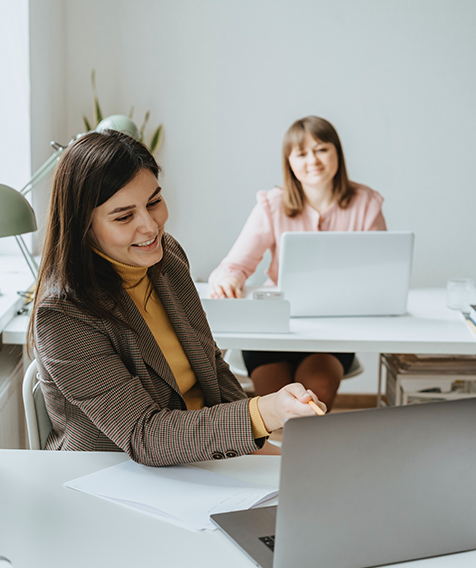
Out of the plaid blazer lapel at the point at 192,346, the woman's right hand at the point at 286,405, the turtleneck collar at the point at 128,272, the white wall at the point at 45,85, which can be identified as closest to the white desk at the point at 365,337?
the plaid blazer lapel at the point at 192,346

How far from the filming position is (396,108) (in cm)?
334

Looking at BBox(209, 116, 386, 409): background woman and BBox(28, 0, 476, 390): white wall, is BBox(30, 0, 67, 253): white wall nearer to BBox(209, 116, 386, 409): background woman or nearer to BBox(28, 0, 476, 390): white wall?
BBox(28, 0, 476, 390): white wall

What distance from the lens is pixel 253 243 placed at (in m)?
2.71

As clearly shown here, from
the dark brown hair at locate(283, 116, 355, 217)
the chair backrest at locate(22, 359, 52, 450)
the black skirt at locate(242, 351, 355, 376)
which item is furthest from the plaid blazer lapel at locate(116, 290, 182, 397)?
the dark brown hair at locate(283, 116, 355, 217)

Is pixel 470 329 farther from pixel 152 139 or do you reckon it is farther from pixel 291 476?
pixel 152 139

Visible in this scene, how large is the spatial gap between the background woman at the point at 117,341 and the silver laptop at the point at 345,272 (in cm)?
70

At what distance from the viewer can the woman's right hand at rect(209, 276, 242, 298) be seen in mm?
2311

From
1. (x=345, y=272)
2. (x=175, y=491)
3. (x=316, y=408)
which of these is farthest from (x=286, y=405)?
(x=345, y=272)

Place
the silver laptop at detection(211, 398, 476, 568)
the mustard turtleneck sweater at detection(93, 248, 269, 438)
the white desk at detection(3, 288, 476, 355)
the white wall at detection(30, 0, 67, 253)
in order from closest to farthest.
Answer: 1. the silver laptop at detection(211, 398, 476, 568)
2. the mustard turtleneck sweater at detection(93, 248, 269, 438)
3. the white desk at detection(3, 288, 476, 355)
4. the white wall at detection(30, 0, 67, 253)

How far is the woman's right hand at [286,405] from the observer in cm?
105

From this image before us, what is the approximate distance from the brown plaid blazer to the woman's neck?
157 cm

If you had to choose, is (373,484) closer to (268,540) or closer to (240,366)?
(268,540)

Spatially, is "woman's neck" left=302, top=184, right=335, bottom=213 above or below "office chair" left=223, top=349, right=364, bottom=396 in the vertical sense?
above

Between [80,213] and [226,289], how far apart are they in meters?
1.16
